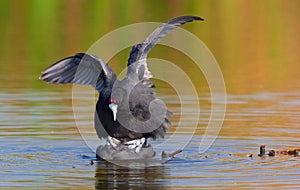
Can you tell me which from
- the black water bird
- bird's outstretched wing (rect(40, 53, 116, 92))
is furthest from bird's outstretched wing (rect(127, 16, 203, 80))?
bird's outstretched wing (rect(40, 53, 116, 92))

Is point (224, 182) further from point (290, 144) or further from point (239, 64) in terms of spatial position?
point (239, 64)

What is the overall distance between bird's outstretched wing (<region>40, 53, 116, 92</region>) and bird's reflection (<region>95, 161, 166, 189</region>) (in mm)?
1059

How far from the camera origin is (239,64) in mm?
21594

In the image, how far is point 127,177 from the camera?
11172 millimetres

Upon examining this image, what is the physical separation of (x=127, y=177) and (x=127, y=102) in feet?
4.24

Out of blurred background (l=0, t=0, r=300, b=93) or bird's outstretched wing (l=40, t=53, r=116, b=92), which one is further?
blurred background (l=0, t=0, r=300, b=93)

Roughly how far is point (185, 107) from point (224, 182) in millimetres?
5251

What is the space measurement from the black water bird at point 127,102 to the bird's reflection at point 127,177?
18.9 inches

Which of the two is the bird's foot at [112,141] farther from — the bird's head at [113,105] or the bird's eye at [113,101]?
the bird's eye at [113,101]

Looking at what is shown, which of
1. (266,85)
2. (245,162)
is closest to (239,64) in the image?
(266,85)

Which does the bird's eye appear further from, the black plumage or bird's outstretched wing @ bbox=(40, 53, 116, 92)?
bird's outstretched wing @ bbox=(40, 53, 116, 92)

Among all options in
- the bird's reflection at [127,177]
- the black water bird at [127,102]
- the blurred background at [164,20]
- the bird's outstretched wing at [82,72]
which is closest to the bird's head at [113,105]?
the black water bird at [127,102]

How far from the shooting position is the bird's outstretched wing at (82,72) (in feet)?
41.1

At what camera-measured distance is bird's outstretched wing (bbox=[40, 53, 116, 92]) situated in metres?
12.5
